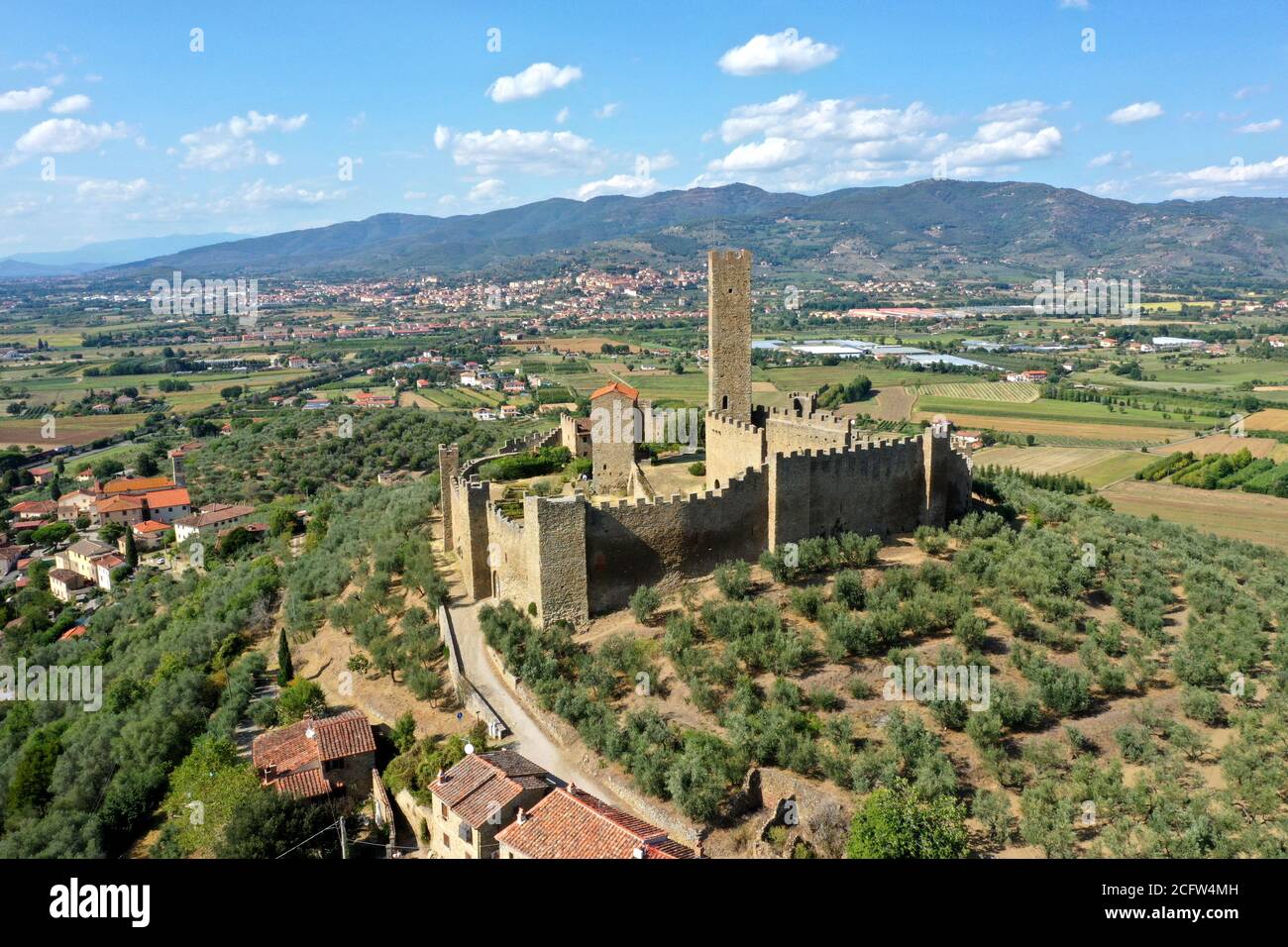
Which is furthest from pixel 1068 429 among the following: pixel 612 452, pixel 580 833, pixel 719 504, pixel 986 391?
pixel 580 833

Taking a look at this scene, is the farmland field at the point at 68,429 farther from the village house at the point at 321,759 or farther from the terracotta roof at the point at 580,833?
the terracotta roof at the point at 580,833

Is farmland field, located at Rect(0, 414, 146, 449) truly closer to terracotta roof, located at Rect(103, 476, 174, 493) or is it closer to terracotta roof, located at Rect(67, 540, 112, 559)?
→ terracotta roof, located at Rect(103, 476, 174, 493)

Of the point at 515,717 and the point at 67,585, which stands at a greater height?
the point at 515,717

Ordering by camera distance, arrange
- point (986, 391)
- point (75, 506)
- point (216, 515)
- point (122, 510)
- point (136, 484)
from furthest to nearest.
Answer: point (986, 391) < point (136, 484) < point (75, 506) < point (122, 510) < point (216, 515)

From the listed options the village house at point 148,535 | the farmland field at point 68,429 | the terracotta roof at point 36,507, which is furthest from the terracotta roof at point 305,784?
the farmland field at point 68,429

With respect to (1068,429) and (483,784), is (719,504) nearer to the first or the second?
(483,784)

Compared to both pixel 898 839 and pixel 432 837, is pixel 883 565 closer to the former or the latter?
pixel 898 839

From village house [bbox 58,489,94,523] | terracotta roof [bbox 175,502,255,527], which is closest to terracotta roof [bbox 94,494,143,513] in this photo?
village house [bbox 58,489,94,523]
